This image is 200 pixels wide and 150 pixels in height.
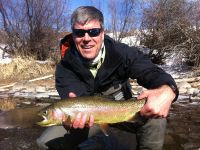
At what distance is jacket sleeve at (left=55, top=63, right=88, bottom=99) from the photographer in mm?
4258

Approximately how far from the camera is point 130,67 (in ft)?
14.2

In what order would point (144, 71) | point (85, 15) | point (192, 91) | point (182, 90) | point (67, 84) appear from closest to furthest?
point (85, 15), point (144, 71), point (67, 84), point (192, 91), point (182, 90)

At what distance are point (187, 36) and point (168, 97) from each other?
9279mm

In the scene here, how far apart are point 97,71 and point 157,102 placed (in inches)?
52.4

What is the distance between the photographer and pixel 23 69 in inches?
558

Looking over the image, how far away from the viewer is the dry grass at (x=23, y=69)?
45.4ft

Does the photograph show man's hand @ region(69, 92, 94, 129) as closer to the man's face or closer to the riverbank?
the man's face

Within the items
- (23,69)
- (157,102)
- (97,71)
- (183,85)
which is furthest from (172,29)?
(157,102)

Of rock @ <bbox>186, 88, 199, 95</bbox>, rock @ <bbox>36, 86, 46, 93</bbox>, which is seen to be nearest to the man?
rock @ <bbox>186, 88, 199, 95</bbox>

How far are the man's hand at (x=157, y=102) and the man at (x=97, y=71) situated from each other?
0.48 m

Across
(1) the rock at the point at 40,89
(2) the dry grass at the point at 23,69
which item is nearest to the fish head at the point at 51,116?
(1) the rock at the point at 40,89

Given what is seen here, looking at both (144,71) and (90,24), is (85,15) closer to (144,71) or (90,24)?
(90,24)

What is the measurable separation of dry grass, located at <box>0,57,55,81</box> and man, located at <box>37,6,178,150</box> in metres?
9.41

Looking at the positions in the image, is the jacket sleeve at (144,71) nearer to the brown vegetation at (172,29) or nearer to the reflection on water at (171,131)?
the reflection on water at (171,131)
